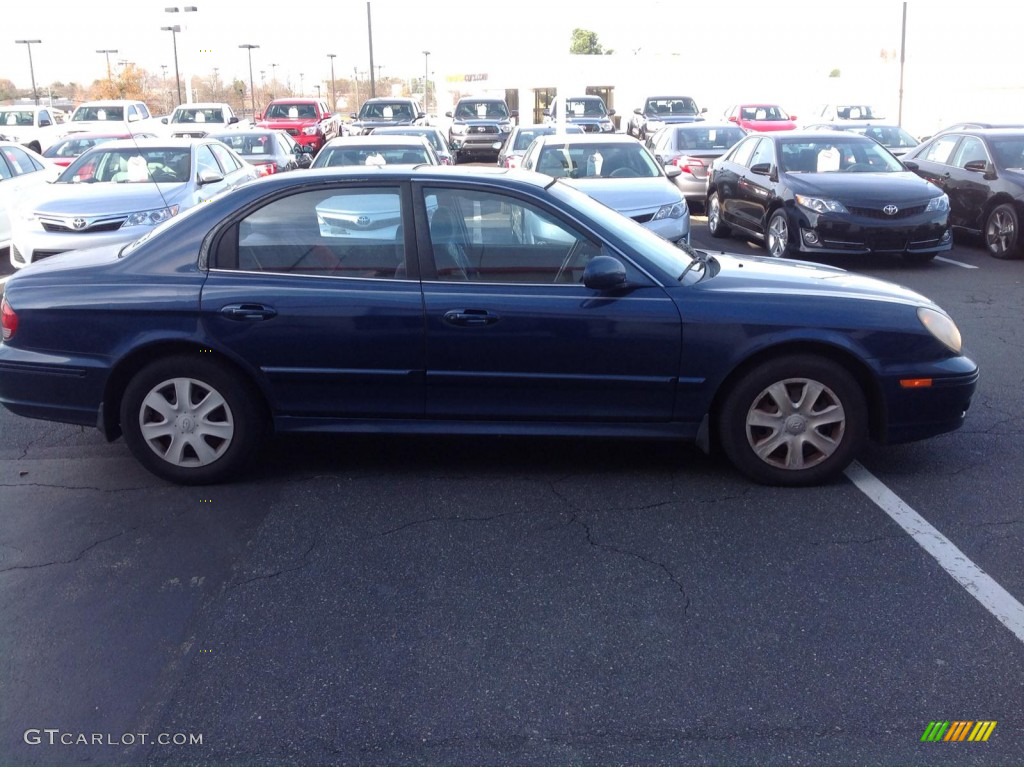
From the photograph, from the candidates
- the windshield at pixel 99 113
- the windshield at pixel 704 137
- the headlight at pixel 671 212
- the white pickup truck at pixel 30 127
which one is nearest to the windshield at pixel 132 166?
the headlight at pixel 671 212

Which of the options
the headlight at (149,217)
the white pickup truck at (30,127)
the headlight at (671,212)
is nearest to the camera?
the headlight at (671,212)

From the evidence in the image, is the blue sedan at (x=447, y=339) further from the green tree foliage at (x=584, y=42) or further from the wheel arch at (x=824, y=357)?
the green tree foliage at (x=584, y=42)

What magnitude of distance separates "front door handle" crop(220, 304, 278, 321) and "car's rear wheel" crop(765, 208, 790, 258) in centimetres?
834

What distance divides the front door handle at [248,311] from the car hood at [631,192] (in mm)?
6172

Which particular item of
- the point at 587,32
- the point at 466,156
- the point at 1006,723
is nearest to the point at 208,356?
the point at 1006,723

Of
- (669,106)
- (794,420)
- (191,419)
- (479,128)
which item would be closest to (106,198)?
(191,419)

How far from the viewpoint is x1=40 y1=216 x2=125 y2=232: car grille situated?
11539mm

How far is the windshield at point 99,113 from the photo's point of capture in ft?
97.9

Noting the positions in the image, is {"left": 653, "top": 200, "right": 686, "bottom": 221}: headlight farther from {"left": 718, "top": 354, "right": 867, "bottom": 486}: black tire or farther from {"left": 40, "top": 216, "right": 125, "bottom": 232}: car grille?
{"left": 718, "top": 354, "right": 867, "bottom": 486}: black tire

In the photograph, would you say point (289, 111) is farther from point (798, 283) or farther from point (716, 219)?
point (798, 283)

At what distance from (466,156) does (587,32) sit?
61.7 meters

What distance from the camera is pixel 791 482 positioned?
5.40m

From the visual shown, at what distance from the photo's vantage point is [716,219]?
1523cm

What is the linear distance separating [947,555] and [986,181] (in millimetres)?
10307
